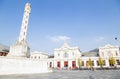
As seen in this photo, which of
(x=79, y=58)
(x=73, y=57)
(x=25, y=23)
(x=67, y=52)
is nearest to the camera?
(x=25, y=23)

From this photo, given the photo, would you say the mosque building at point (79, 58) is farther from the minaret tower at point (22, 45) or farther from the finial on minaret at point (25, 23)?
the minaret tower at point (22, 45)

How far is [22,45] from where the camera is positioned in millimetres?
26641

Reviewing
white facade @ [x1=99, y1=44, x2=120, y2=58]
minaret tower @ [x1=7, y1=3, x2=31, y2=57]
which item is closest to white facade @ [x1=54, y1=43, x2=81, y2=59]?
white facade @ [x1=99, y1=44, x2=120, y2=58]

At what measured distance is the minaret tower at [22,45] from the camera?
26.0 m

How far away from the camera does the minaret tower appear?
85.4ft

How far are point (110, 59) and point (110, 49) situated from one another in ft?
24.1

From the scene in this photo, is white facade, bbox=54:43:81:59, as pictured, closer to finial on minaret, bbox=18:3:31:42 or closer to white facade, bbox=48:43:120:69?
white facade, bbox=48:43:120:69

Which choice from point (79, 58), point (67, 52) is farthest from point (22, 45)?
point (67, 52)

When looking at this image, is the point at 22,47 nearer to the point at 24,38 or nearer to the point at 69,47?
the point at 24,38

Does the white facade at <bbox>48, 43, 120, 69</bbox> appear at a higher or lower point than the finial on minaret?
lower

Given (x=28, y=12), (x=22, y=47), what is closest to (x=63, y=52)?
(x=28, y=12)

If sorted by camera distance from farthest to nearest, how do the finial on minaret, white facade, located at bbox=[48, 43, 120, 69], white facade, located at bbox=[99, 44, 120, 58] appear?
white facade, located at bbox=[99, 44, 120, 58], white facade, located at bbox=[48, 43, 120, 69], the finial on minaret

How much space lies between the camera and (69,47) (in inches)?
2699

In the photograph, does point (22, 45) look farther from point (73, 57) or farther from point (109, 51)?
point (109, 51)
